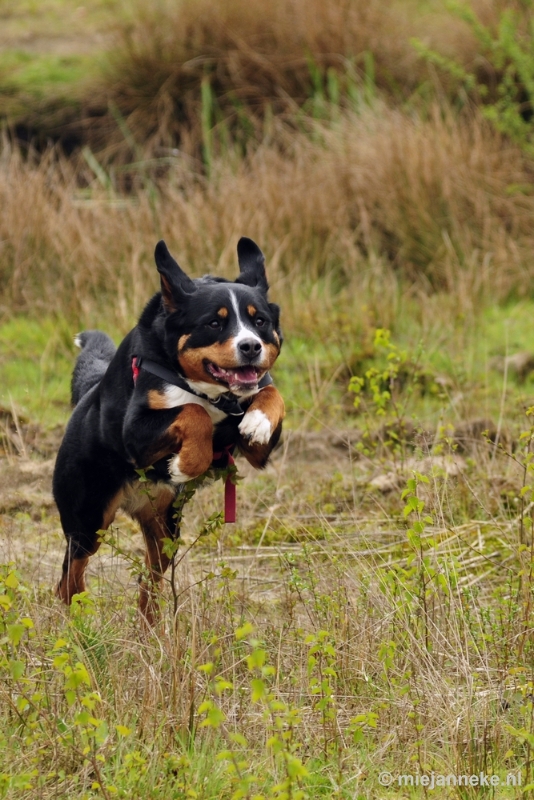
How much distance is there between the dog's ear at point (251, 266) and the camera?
182 inches

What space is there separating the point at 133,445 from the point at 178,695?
3.20 ft

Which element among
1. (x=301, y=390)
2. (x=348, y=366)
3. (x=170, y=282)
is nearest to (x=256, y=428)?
(x=170, y=282)

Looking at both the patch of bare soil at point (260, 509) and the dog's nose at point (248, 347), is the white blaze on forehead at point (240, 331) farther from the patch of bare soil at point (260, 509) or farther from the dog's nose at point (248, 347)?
the patch of bare soil at point (260, 509)

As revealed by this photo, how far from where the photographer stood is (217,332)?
423 centimetres

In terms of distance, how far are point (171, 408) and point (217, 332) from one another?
0.33 metres

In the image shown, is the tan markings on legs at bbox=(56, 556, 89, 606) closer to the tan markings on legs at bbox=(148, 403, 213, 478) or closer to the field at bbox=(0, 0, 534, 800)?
the field at bbox=(0, 0, 534, 800)

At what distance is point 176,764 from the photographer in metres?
3.32

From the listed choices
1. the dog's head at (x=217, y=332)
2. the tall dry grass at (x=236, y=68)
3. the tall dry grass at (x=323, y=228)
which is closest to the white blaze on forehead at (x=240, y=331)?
the dog's head at (x=217, y=332)

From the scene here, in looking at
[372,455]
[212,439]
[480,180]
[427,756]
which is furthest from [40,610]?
[480,180]

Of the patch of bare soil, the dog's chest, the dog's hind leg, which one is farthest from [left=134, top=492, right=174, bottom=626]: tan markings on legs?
the dog's chest

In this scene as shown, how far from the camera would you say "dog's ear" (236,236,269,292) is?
4629 millimetres

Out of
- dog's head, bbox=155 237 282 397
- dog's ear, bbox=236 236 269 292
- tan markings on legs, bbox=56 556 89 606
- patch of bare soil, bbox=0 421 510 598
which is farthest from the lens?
patch of bare soil, bbox=0 421 510 598

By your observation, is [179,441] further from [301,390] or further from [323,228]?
[323,228]

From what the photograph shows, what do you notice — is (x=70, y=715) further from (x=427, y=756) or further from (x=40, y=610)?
(x=427, y=756)
